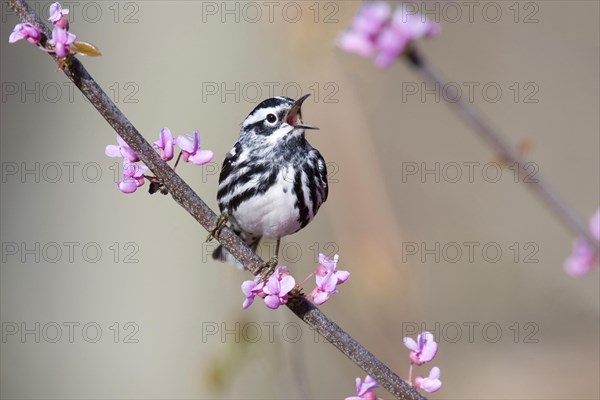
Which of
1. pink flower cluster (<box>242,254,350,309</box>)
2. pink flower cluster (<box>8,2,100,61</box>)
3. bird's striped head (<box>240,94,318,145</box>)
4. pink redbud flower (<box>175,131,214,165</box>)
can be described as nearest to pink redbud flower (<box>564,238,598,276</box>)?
pink flower cluster (<box>242,254,350,309</box>)

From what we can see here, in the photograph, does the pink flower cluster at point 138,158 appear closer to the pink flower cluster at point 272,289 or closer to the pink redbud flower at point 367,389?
the pink flower cluster at point 272,289

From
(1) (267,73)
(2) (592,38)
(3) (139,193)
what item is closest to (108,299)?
(3) (139,193)

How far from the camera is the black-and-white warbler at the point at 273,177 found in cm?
370

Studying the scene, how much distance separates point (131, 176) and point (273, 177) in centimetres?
163

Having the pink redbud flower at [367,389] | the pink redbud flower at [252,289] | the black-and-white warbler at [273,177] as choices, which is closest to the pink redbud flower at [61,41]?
the pink redbud flower at [252,289]

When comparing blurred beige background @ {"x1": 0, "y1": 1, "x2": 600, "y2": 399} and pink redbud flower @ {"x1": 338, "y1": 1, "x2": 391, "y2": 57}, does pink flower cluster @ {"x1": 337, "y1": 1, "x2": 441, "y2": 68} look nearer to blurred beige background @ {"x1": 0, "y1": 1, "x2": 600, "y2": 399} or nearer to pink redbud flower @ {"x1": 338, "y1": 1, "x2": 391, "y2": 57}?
pink redbud flower @ {"x1": 338, "y1": 1, "x2": 391, "y2": 57}

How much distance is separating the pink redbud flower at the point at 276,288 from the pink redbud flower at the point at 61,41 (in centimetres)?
78

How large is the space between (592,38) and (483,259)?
2.36 meters

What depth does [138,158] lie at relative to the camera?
2.19m

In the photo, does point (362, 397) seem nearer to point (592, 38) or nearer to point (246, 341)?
point (246, 341)

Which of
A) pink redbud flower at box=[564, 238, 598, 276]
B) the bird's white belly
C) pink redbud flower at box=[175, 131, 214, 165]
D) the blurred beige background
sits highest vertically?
the blurred beige background

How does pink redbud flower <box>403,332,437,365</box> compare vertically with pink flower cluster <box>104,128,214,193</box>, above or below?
below

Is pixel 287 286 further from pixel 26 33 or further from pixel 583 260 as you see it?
pixel 583 260

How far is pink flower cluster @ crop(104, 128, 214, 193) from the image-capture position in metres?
2.18
